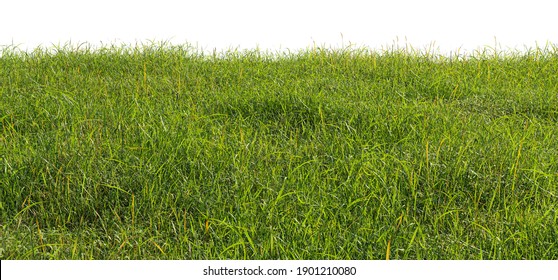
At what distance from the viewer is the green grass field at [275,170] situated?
334cm

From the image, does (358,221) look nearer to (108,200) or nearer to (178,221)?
(178,221)

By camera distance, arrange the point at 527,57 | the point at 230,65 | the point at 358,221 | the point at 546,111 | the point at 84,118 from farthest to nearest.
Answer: the point at 527,57 → the point at 230,65 → the point at 546,111 → the point at 84,118 → the point at 358,221

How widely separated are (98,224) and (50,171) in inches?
20.6

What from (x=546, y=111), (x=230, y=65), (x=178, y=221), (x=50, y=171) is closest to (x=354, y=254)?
(x=178, y=221)

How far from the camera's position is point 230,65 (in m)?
6.92

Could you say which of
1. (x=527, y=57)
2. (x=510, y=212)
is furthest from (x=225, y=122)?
(x=527, y=57)

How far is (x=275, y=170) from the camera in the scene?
13.4 feet

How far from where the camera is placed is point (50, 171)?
388 cm

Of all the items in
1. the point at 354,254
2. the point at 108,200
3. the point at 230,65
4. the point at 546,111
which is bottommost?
the point at 354,254

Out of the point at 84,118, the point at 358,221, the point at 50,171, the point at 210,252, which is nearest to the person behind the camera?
the point at 210,252

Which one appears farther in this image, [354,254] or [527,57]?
[527,57]

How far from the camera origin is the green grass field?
3.34 meters

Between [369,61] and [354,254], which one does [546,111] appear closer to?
[369,61]

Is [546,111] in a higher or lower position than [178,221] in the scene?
higher
